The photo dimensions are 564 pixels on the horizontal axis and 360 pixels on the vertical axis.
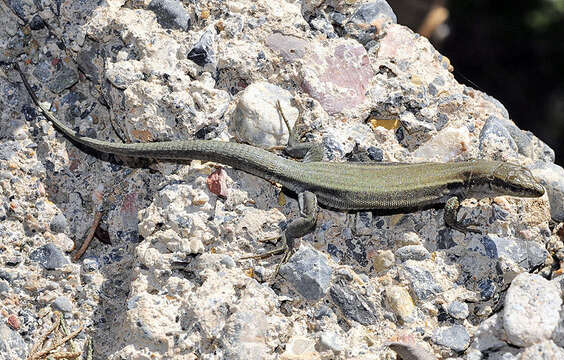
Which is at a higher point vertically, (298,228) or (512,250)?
(512,250)

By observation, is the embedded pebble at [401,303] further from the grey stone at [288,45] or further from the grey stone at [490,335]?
the grey stone at [288,45]

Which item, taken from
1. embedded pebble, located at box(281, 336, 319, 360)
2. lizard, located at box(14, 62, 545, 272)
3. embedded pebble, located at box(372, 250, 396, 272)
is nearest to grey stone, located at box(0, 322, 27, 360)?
lizard, located at box(14, 62, 545, 272)

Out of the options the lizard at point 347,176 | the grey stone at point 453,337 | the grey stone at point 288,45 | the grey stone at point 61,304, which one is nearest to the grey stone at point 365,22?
the grey stone at point 288,45

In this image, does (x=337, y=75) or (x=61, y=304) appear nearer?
(x=61, y=304)

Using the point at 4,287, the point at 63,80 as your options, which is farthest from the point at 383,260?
the point at 63,80

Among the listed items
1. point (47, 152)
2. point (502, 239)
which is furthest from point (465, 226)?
point (47, 152)

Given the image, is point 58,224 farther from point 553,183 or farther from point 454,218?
point 553,183
